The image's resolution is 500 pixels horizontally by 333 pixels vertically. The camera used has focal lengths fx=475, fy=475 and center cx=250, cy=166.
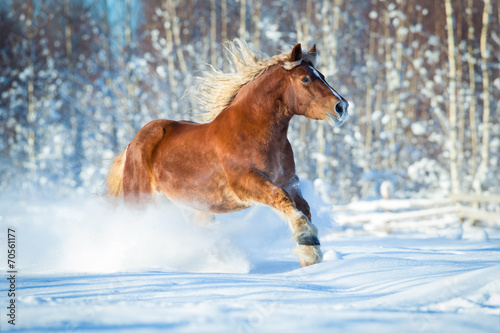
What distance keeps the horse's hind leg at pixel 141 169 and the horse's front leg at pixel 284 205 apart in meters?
1.41

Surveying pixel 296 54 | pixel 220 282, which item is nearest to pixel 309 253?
pixel 220 282

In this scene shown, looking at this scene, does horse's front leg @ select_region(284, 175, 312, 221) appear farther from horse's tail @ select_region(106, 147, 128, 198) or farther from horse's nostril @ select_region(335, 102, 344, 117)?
horse's tail @ select_region(106, 147, 128, 198)

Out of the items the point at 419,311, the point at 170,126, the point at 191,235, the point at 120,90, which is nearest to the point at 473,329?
the point at 419,311

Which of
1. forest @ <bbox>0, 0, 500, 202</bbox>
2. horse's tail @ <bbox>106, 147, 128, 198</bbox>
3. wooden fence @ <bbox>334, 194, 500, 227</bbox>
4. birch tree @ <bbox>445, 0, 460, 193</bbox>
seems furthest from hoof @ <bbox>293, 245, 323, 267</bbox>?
forest @ <bbox>0, 0, 500, 202</bbox>

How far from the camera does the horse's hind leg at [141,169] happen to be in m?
5.33

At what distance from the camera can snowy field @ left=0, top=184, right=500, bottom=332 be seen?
216 cm

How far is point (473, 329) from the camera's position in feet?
6.57

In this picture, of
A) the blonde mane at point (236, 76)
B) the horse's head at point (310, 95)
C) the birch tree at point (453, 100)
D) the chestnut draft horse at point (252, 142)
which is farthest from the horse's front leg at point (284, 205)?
the birch tree at point (453, 100)

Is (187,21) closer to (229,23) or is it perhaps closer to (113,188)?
(229,23)

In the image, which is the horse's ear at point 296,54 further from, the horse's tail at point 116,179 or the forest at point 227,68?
the forest at point 227,68

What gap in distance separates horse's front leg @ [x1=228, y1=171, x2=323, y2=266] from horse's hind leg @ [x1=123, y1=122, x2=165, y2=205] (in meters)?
1.41

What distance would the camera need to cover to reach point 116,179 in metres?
5.94

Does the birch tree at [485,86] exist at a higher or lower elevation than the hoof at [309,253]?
Answer: higher

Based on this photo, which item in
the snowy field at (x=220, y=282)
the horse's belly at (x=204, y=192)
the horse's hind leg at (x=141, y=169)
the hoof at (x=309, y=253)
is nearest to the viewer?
the snowy field at (x=220, y=282)
